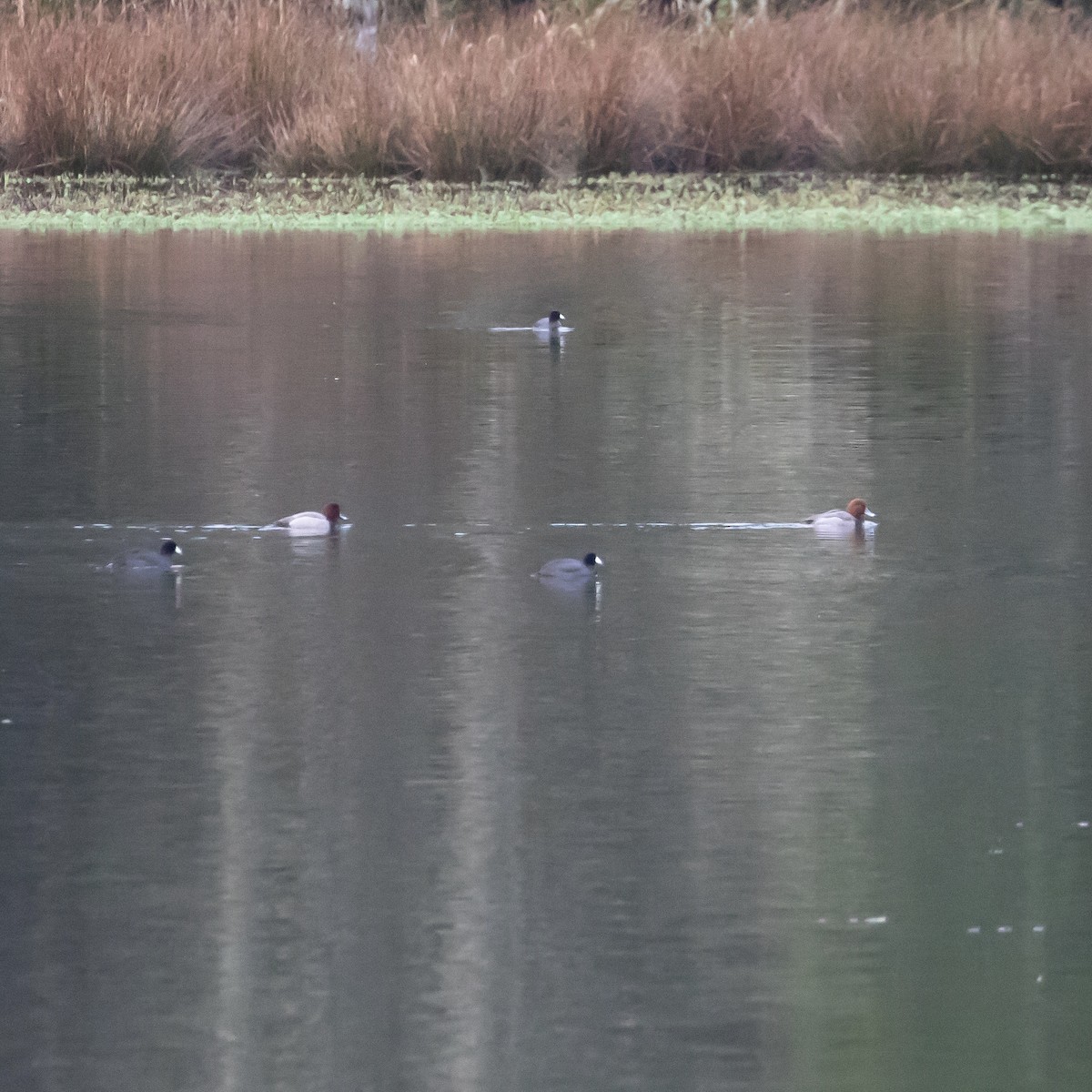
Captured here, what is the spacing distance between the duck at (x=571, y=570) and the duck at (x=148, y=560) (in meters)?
1.19

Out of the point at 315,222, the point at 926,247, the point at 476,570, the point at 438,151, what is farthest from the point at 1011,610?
the point at 438,151

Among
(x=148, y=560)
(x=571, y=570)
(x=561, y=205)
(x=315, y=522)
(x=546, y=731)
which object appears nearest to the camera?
(x=546, y=731)

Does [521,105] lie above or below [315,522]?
→ above

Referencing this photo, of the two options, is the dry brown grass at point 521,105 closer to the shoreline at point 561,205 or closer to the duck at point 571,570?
the shoreline at point 561,205

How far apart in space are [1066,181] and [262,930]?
21.0 metres

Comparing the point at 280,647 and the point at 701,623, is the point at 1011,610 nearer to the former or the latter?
the point at 701,623

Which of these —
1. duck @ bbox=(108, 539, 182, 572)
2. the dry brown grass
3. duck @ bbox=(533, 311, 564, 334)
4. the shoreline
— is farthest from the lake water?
the dry brown grass

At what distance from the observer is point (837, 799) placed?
6398mm

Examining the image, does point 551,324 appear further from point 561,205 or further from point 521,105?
point 521,105

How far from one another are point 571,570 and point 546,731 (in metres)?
2.02

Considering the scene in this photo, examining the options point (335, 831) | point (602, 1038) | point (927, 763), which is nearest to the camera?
point (602, 1038)

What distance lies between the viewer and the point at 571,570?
905 cm

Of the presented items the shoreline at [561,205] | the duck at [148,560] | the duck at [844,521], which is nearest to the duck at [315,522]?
the duck at [148,560]

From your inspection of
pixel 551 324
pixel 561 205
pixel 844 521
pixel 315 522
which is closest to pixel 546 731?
pixel 315 522
